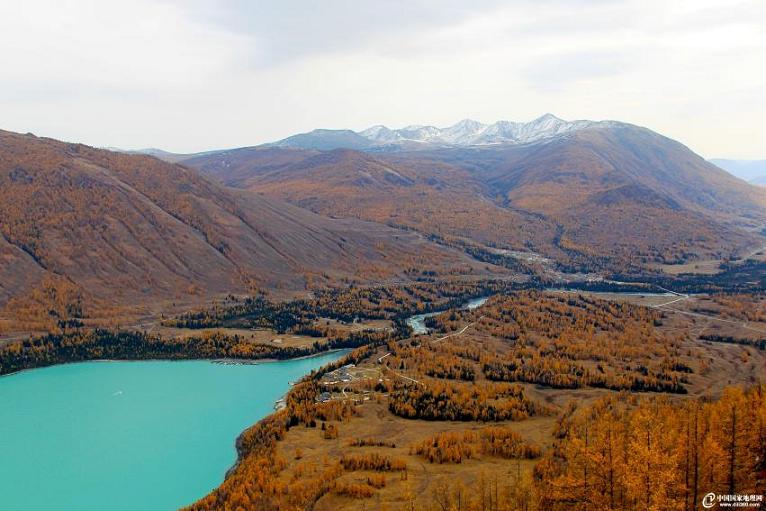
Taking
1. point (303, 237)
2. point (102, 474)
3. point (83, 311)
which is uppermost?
point (303, 237)

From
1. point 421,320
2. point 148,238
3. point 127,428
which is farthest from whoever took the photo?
point 148,238

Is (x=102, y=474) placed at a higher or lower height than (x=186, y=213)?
lower

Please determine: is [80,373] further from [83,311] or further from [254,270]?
[254,270]

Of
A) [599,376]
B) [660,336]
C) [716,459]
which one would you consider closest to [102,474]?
[716,459]
